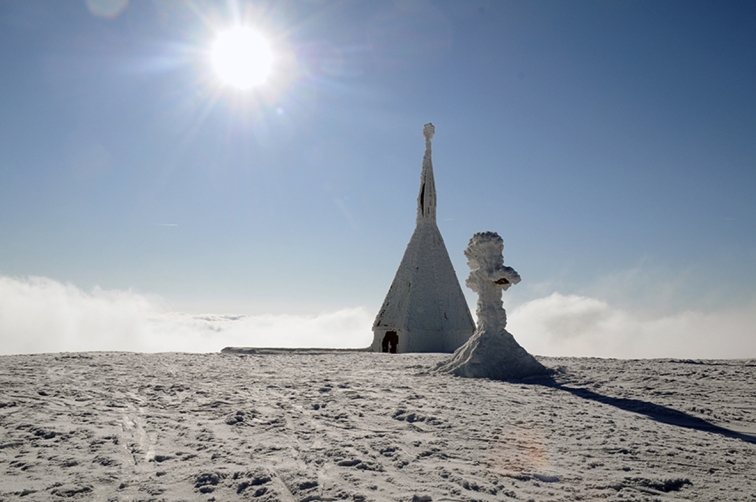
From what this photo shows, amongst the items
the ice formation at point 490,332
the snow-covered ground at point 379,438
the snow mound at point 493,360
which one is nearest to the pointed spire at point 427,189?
the ice formation at point 490,332

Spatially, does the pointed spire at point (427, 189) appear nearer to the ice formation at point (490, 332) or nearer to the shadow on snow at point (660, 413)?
the ice formation at point (490, 332)

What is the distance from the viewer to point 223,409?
6348 millimetres

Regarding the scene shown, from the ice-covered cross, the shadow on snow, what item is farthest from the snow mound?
the shadow on snow

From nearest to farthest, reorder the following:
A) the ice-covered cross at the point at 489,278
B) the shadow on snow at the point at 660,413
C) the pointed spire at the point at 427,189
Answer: the shadow on snow at the point at 660,413 < the ice-covered cross at the point at 489,278 < the pointed spire at the point at 427,189

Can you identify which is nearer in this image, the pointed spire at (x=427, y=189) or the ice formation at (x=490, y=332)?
the ice formation at (x=490, y=332)

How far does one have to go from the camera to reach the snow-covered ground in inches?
145

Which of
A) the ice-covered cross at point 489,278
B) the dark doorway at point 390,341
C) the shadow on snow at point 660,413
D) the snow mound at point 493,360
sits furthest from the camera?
the dark doorway at point 390,341

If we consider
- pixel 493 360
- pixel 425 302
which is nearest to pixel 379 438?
pixel 493 360

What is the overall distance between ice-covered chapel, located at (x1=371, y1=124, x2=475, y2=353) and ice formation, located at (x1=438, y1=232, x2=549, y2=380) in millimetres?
7439

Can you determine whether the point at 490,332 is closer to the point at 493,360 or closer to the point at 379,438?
the point at 493,360

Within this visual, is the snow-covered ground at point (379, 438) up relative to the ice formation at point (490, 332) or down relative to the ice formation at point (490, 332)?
down

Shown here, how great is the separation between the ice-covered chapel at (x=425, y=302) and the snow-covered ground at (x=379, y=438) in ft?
29.7

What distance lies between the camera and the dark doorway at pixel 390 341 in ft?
62.4

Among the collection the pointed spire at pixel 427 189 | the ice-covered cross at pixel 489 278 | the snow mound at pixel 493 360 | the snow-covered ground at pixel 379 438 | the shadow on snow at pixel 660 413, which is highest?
the pointed spire at pixel 427 189
